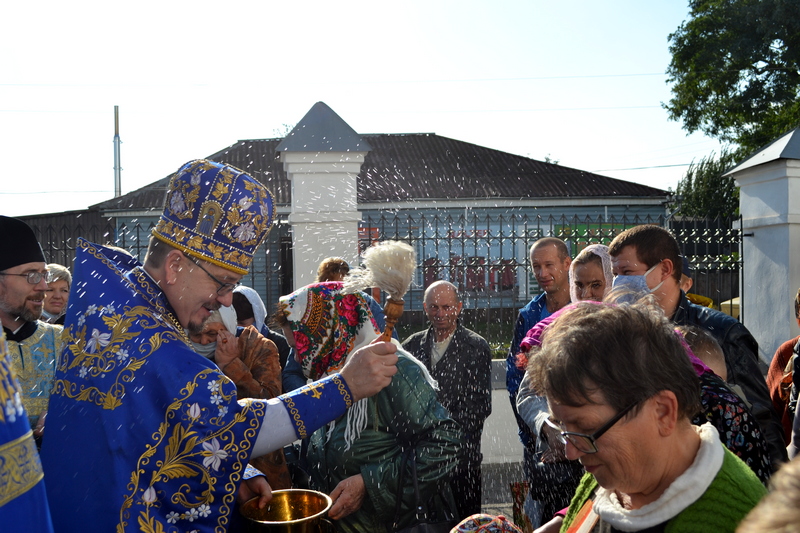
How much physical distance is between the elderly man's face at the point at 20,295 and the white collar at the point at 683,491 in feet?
10.9

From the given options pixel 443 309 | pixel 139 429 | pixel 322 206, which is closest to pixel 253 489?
pixel 139 429

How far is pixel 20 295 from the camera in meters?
3.74

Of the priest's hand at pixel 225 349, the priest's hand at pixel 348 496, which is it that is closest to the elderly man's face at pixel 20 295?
the priest's hand at pixel 225 349

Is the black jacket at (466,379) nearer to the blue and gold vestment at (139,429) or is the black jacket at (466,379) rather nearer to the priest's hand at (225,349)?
the priest's hand at (225,349)

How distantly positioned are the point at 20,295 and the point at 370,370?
8.11 feet

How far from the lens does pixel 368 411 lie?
9.71 ft

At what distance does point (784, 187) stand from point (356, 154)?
4.66m

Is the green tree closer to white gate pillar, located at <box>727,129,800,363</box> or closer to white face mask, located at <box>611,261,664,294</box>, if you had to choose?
white gate pillar, located at <box>727,129,800,363</box>

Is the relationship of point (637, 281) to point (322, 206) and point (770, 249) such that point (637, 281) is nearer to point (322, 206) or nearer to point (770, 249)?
point (322, 206)

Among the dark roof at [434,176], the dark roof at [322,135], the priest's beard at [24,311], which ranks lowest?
the priest's beard at [24,311]

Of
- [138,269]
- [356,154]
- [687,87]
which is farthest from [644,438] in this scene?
[687,87]

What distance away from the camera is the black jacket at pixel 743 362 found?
277 centimetres

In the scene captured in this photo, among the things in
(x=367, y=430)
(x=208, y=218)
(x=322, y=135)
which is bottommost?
(x=367, y=430)

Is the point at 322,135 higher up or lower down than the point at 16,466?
higher up
